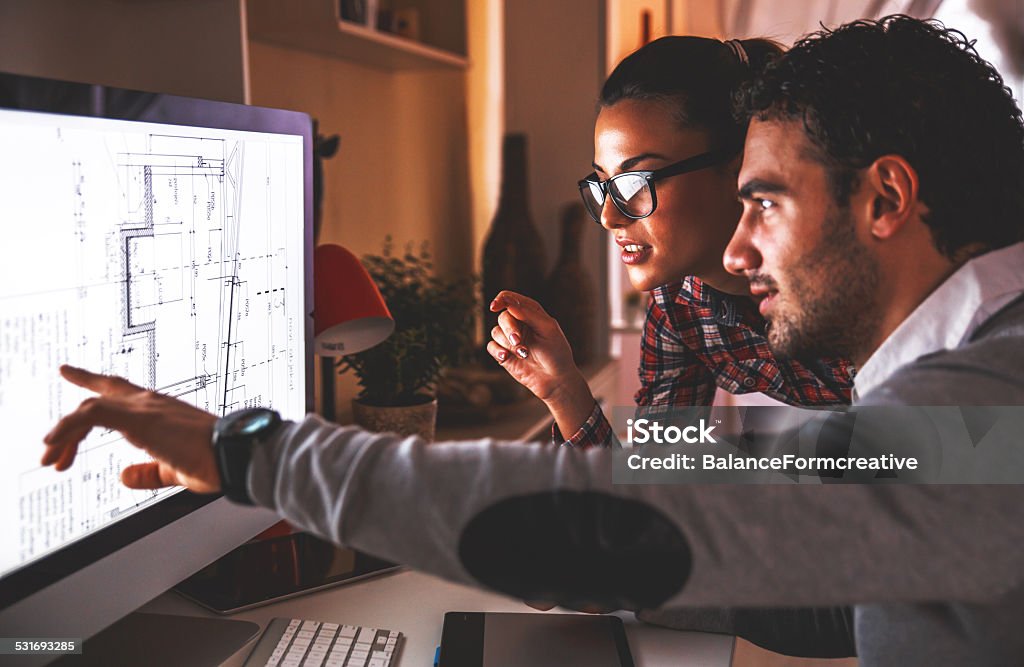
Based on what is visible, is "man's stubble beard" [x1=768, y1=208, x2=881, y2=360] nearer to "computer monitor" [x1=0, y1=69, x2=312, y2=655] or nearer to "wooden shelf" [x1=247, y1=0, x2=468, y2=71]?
"computer monitor" [x1=0, y1=69, x2=312, y2=655]

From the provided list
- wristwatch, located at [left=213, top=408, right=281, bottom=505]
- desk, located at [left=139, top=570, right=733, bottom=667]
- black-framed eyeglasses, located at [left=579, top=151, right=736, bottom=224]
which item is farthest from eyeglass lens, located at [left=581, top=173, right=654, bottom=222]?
wristwatch, located at [left=213, top=408, right=281, bottom=505]

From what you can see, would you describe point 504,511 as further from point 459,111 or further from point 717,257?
point 459,111

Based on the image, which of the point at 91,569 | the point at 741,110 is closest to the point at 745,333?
the point at 741,110

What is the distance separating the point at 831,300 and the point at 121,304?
2.03 ft

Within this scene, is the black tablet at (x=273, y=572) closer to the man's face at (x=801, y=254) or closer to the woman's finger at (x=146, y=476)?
the woman's finger at (x=146, y=476)

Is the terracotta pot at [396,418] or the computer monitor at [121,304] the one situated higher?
the computer monitor at [121,304]

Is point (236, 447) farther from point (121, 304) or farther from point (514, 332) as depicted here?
point (514, 332)

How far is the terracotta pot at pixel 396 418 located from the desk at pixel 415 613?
307 millimetres

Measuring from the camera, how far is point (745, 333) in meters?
1.47

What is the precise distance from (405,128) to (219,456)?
1.82 metres

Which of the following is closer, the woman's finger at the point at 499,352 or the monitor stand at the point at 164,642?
the monitor stand at the point at 164,642

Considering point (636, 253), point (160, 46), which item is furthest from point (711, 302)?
point (160, 46)

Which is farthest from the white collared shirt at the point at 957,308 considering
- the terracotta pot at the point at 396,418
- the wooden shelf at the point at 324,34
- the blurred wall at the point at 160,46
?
the wooden shelf at the point at 324,34

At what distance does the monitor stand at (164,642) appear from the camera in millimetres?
871
